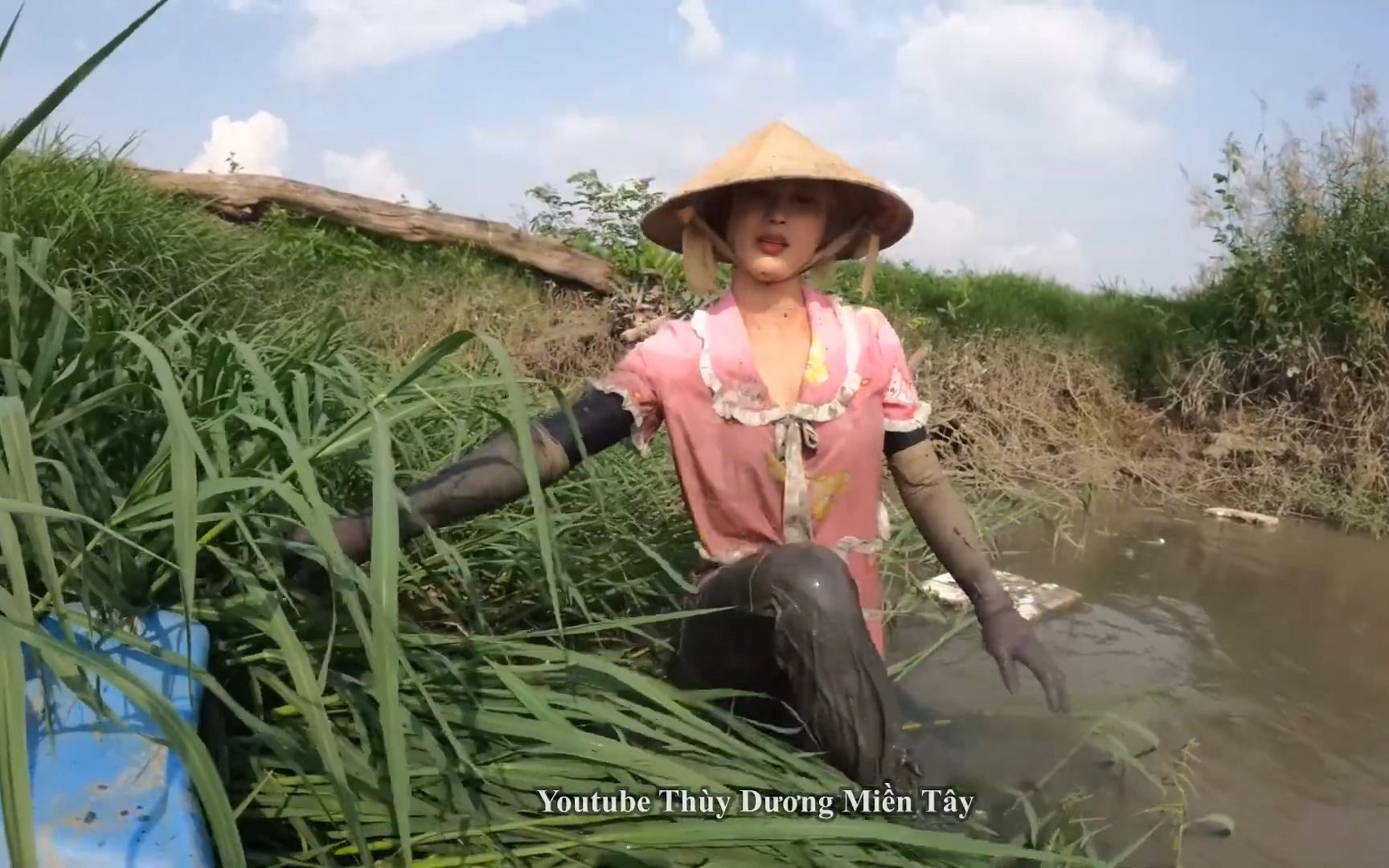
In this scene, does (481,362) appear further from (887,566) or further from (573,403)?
(573,403)

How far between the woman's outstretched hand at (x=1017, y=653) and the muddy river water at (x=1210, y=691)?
10 centimetres

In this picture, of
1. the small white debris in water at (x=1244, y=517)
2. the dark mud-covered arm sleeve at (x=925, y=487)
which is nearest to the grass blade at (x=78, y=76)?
the dark mud-covered arm sleeve at (x=925, y=487)

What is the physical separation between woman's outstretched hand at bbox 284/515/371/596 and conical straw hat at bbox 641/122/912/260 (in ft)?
2.17

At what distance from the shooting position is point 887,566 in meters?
2.29

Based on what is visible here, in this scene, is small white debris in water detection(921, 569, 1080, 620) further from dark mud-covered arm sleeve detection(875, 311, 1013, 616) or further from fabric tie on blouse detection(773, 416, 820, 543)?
fabric tie on blouse detection(773, 416, 820, 543)

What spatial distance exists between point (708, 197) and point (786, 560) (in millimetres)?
622

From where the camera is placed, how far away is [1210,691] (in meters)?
2.11

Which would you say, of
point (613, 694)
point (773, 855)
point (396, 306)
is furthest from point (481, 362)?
point (773, 855)

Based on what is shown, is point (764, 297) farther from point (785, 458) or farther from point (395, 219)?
point (395, 219)

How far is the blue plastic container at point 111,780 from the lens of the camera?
0.80 meters

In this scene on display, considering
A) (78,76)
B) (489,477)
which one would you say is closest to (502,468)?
(489,477)

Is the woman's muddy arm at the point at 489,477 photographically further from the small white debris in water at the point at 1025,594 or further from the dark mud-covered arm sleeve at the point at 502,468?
the small white debris in water at the point at 1025,594

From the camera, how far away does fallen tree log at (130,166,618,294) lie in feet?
15.7

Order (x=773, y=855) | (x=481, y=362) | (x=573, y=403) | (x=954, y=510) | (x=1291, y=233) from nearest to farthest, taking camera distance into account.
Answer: (x=773, y=855) → (x=573, y=403) → (x=954, y=510) → (x=481, y=362) → (x=1291, y=233)
